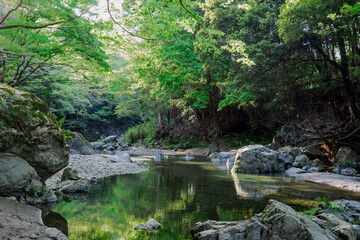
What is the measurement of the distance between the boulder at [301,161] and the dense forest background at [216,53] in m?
1.41

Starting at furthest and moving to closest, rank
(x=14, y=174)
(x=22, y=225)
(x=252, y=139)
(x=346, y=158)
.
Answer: (x=252, y=139)
(x=346, y=158)
(x=14, y=174)
(x=22, y=225)

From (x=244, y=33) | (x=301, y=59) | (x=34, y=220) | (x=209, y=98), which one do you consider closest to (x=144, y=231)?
(x=34, y=220)

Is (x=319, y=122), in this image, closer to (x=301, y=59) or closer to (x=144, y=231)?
(x=301, y=59)

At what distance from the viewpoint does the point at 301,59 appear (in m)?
12.7

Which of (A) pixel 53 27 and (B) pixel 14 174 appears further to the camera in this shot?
(A) pixel 53 27

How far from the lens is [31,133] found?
5414mm

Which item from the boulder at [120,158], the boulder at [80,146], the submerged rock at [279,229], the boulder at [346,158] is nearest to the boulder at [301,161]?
the boulder at [346,158]

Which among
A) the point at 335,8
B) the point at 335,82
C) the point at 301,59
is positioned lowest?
the point at 335,82

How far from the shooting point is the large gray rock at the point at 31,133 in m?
5.09

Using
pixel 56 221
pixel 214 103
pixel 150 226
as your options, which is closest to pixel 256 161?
pixel 150 226

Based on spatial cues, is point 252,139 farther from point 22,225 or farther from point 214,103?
point 22,225

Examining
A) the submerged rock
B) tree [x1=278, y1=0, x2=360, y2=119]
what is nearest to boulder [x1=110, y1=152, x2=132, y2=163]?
tree [x1=278, y1=0, x2=360, y2=119]

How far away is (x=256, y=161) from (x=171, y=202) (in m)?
6.34

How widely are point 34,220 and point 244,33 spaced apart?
13.5 metres
